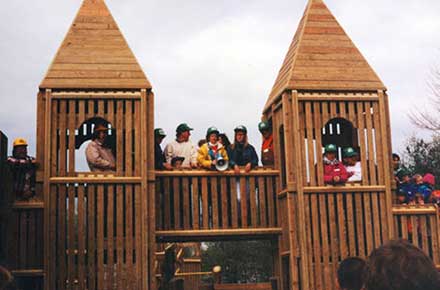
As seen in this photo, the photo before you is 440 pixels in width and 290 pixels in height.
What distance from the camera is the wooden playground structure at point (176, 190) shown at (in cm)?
1189

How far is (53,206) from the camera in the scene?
11.9m

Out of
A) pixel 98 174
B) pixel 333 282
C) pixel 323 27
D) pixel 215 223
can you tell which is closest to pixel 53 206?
pixel 98 174

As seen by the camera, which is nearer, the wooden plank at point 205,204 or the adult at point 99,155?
the adult at point 99,155

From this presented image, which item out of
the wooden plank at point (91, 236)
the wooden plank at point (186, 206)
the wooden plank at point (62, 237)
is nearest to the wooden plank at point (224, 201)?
the wooden plank at point (186, 206)

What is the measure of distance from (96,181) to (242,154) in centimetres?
299

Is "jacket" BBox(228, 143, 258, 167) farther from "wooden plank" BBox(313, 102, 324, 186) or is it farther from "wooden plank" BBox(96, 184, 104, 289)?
"wooden plank" BBox(96, 184, 104, 289)

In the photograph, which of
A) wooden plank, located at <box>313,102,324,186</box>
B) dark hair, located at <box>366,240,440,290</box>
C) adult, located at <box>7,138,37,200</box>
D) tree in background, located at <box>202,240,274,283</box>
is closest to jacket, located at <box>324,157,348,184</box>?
wooden plank, located at <box>313,102,324,186</box>

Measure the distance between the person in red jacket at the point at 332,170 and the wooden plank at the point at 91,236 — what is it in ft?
14.5

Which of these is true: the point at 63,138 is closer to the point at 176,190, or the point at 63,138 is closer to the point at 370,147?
the point at 176,190

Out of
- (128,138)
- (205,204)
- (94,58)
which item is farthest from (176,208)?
(94,58)

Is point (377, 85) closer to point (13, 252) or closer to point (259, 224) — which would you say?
point (259, 224)

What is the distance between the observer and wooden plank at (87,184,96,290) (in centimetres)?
1180

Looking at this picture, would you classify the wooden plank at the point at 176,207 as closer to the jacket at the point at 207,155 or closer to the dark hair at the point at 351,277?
the jacket at the point at 207,155

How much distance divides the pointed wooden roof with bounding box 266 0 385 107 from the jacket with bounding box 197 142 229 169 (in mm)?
1691
